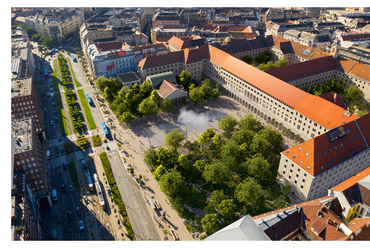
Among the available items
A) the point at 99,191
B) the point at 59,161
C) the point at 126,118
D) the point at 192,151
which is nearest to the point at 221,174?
the point at 192,151

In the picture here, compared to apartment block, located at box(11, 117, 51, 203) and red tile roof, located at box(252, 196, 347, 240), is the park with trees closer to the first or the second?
red tile roof, located at box(252, 196, 347, 240)

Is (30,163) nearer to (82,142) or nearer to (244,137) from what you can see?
(82,142)

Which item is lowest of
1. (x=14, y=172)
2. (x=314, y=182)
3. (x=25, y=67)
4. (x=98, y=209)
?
(x=98, y=209)

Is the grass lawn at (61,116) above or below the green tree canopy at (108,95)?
below

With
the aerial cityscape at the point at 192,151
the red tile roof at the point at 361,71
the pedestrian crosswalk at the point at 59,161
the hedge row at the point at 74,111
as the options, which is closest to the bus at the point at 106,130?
the aerial cityscape at the point at 192,151

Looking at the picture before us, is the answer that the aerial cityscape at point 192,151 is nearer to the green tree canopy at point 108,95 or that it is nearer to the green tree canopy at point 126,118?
the green tree canopy at point 108,95

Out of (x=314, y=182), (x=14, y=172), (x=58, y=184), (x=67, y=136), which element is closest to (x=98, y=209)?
(x=58, y=184)

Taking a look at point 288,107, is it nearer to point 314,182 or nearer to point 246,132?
point 246,132
